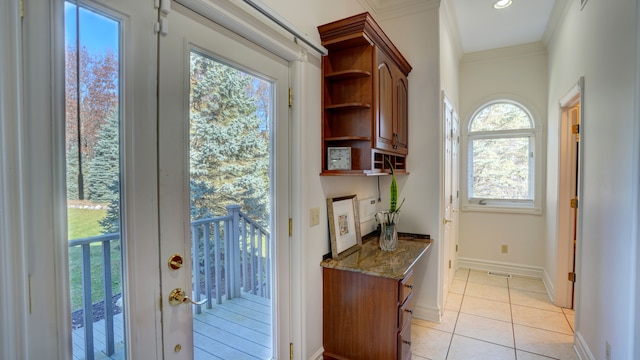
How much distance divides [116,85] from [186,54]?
307mm

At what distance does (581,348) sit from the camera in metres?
2.22

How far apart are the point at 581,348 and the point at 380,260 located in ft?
5.44

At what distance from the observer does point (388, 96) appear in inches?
87.9

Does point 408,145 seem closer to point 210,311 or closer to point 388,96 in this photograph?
point 388,96

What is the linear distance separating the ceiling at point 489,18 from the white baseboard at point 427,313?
106 inches

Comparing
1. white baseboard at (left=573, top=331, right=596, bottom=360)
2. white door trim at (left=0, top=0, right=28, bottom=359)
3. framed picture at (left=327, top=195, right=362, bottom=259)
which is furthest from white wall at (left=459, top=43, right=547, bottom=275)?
white door trim at (left=0, top=0, right=28, bottom=359)

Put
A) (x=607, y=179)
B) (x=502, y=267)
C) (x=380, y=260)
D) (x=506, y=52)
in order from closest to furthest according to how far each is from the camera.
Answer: (x=607, y=179) < (x=380, y=260) < (x=506, y=52) < (x=502, y=267)

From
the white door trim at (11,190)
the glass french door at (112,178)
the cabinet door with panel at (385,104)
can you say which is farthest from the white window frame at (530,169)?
the white door trim at (11,190)

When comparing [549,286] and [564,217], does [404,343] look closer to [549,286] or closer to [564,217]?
[564,217]

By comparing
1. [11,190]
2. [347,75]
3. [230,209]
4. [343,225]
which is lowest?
[343,225]

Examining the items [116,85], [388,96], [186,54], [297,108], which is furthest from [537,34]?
[116,85]

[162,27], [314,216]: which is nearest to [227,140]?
[162,27]

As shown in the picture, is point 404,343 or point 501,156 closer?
point 404,343

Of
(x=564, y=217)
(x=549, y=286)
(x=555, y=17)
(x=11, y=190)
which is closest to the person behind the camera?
(x=11, y=190)
